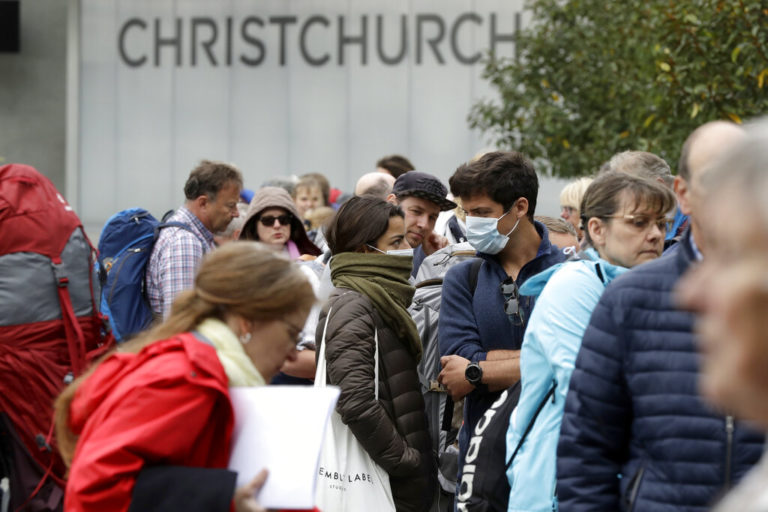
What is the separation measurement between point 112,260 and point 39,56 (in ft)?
43.0

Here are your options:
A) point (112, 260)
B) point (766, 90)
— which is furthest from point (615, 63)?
point (112, 260)

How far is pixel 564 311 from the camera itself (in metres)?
3.58

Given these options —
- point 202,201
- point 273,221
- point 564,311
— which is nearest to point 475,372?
point 564,311

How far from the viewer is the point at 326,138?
57.9ft

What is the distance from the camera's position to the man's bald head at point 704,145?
309 cm

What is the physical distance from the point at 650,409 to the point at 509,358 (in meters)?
1.51

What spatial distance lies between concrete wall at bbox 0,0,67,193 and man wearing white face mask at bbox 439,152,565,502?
14.8m

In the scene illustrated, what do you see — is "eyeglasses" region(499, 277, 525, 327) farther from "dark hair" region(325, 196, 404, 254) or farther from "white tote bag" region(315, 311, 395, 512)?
"dark hair" region(325, 196, 404, 254)

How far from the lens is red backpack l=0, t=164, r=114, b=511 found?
530 centimetres

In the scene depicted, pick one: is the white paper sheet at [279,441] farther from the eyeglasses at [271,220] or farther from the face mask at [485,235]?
the eyeglasses at [271,220]

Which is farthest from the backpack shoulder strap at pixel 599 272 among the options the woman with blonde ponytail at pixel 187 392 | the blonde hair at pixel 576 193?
the blonde hair at pixel 576 193

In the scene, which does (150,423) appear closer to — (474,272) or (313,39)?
(474,272)

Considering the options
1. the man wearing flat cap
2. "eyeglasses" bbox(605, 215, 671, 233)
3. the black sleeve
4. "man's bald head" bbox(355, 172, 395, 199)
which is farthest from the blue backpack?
the black sleeve

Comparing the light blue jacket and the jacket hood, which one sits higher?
the jacket hood
